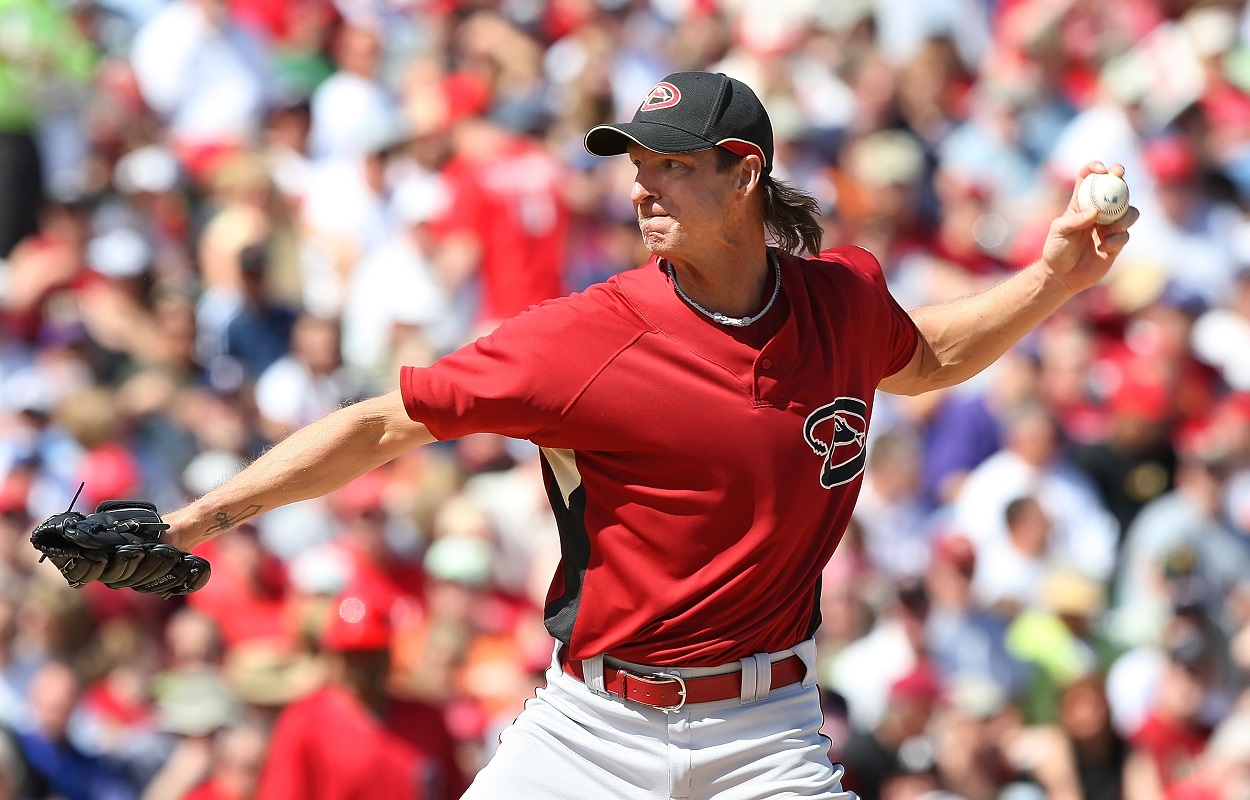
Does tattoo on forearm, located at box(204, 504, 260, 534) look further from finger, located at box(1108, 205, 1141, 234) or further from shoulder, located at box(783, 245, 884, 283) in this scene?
finger, located at box(1108, 205, 1141, 234)

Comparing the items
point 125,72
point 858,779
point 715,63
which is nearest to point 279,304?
Answer: point 125,72

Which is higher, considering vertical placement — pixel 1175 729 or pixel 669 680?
pixel 669 680

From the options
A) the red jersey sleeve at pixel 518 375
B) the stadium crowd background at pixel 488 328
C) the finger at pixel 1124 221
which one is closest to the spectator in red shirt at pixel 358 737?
the stadium crowd background at pixel 488 328

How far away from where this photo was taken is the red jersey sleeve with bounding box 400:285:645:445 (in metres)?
4.34

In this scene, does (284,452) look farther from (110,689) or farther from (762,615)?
(110,689)

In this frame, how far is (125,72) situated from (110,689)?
4.70 metres

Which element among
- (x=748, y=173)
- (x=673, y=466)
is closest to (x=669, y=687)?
(x=673, y=466)

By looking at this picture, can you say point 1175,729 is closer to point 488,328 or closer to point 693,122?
point 488,328

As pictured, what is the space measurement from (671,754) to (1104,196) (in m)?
1.81

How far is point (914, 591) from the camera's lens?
8125mm

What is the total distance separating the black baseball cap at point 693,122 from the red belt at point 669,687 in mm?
1244

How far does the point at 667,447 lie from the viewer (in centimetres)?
442

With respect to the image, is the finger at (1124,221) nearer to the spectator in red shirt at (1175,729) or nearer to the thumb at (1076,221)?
the thumb at (1076,221)

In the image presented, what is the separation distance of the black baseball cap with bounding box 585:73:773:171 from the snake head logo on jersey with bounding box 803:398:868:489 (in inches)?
25.1
